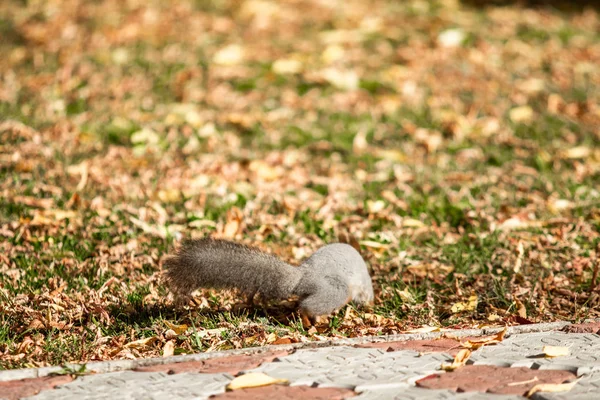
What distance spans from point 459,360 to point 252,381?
2.52 feet

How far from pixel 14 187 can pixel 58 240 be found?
89cm

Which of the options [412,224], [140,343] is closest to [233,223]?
[412,224]

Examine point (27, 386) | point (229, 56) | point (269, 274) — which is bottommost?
point (27, 386)

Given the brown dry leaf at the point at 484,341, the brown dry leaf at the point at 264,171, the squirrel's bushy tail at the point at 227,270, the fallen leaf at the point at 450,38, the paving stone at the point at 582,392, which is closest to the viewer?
the paving stone at the point at 582,392

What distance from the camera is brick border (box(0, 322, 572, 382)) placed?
2996 millimetres

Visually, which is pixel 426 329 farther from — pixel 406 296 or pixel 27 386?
pixel 27 386

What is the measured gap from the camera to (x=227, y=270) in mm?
3438

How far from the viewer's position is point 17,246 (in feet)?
14.8

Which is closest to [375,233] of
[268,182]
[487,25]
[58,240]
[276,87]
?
[268,182]

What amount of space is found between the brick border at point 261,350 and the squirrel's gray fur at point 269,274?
0.31 meters

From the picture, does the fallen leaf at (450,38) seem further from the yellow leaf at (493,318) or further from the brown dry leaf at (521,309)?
the yellow leaf at (493,318)

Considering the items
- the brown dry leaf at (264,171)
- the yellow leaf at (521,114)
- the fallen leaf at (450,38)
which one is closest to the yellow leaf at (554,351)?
the brown dry leaf at (264,171)

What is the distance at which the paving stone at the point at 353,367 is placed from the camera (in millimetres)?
2910

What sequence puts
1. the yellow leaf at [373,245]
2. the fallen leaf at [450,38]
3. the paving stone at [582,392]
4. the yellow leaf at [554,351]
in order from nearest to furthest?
the paving stone at [582,392], the yellow leaf at [554,351], the yellow leaf at [373,245], the fallen leaf at [450,38]
